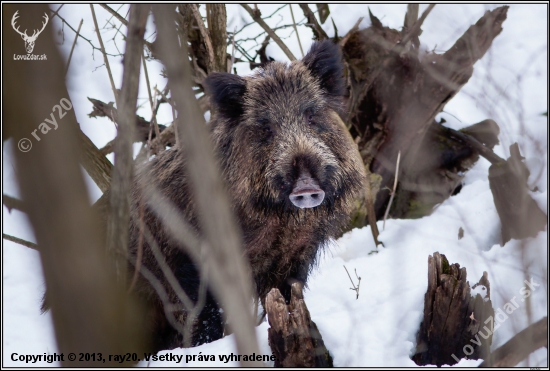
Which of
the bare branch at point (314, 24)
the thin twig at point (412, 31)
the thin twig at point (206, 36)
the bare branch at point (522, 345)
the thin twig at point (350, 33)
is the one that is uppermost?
the bare branch at point (314, 24)

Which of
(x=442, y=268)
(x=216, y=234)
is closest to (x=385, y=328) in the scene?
(x=442, y=268)

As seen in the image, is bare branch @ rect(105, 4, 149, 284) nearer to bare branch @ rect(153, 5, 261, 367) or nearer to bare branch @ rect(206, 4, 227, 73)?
bare branch @ rect(153, 5, 261, 367)

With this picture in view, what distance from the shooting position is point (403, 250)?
518 cm

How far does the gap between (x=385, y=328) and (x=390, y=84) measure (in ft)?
11.0

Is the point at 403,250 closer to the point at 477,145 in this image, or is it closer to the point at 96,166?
the point at 477,145

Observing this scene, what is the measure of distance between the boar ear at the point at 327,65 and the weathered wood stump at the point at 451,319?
150 cm

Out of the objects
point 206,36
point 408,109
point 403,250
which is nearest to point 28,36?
point 206,36

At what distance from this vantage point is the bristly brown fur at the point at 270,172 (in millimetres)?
3828

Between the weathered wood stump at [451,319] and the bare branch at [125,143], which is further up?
the bare branch at [125,143]

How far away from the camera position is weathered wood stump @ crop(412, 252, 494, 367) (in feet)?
11.1

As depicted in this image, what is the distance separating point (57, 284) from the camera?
1.82 meters

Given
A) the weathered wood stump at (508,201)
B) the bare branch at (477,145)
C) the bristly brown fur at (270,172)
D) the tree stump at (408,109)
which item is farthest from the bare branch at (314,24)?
the weathered wood stump at (508,201)

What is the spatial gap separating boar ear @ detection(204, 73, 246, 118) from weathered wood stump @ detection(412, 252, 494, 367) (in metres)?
1.69

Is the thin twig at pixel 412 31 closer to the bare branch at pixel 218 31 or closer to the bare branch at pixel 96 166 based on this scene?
the bare branch at pixel 218 31
